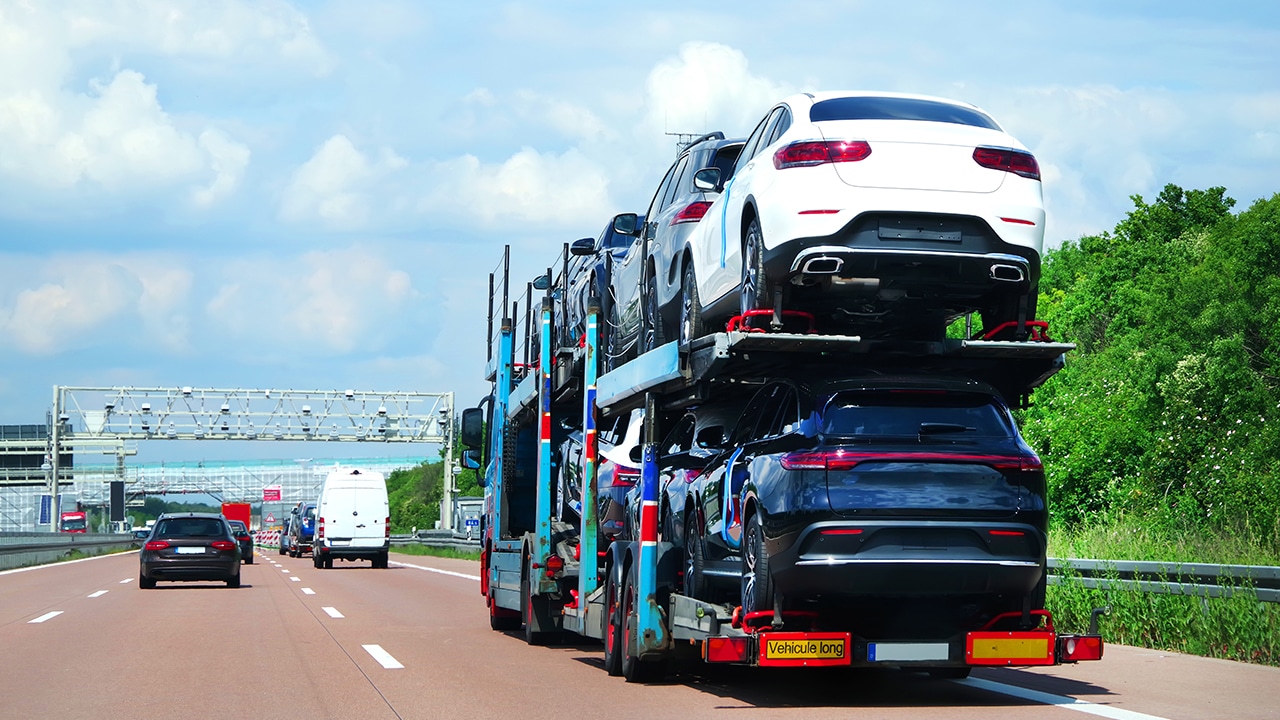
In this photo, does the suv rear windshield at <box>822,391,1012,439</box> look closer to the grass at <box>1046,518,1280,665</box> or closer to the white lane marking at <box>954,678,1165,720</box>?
the white lane marking at <box>954,678,1165,720</box>

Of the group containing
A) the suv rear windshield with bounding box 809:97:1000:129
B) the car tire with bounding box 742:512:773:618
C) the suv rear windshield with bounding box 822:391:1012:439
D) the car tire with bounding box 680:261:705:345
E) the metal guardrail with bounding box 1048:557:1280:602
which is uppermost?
the suv rear windshield with bounding box 809:97:1000:129

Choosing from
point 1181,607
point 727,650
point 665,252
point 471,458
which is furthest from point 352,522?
point 727,650

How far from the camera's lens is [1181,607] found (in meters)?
13.3

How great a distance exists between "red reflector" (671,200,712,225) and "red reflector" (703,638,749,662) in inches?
144

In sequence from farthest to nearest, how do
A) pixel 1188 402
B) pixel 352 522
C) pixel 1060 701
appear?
pixel 352 522
pixel 1188 402
pixel 1060 701

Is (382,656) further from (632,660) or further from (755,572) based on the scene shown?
(755,572)

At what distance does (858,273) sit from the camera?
29.5 ft

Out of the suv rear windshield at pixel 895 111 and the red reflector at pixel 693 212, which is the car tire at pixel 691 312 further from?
the suv rear windshield at pixel 895 111

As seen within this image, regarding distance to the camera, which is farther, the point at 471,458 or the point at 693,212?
the point at 471,458

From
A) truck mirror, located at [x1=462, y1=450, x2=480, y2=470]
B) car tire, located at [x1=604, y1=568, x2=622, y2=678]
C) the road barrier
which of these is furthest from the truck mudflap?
the road barrier

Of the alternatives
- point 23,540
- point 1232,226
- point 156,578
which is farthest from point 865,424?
point 23,540

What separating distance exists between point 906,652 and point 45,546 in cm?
5060

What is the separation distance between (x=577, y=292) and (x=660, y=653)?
6069mm

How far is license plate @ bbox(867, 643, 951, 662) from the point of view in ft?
28.8
